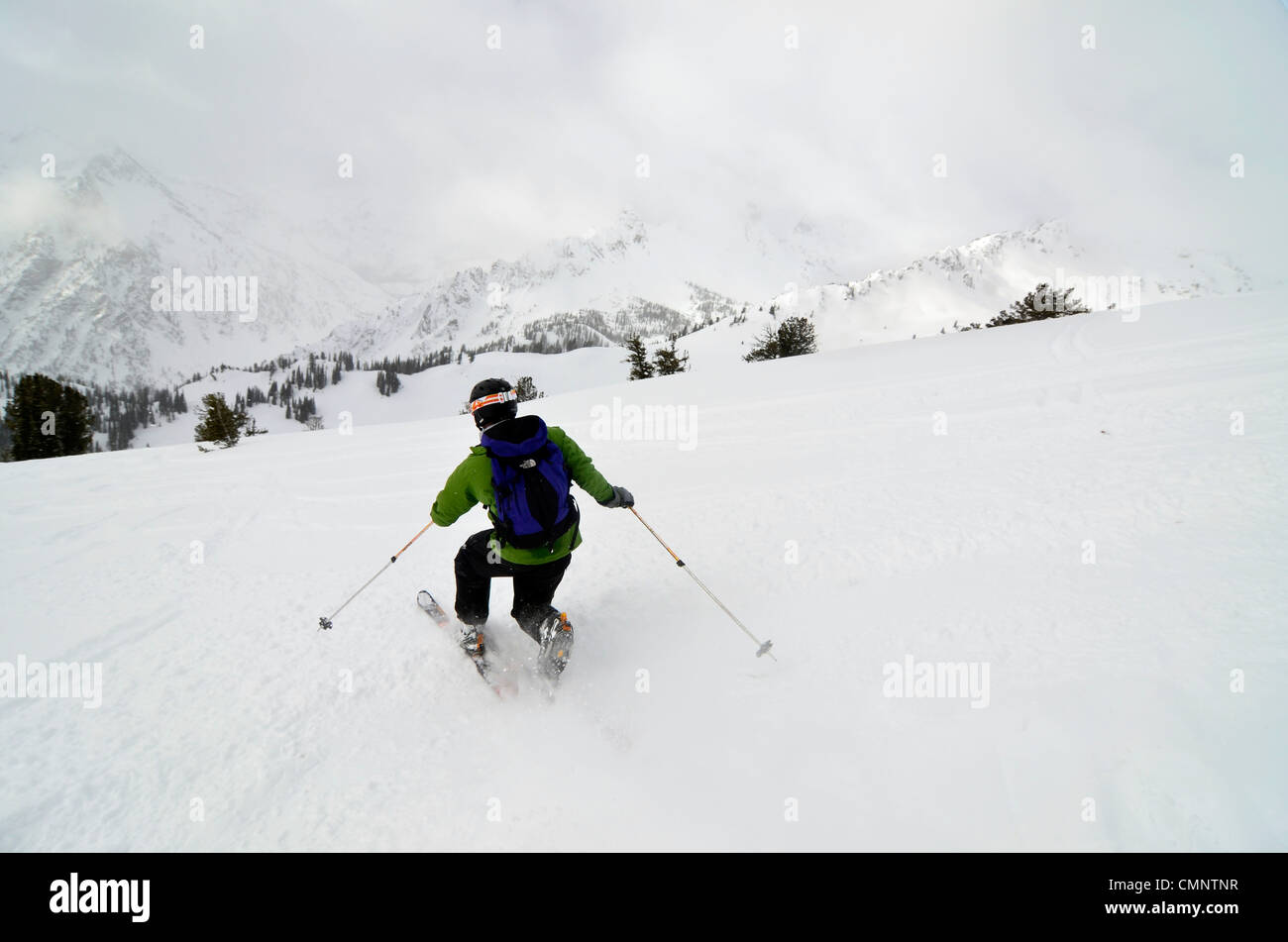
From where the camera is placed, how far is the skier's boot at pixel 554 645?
4430 millimetres

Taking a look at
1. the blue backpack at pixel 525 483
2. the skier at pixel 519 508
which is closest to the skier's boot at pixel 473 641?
the skier at pixel 519 508

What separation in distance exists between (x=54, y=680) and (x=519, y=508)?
14.4ft

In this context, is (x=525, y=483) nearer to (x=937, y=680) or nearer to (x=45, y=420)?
(x=937, y=680)

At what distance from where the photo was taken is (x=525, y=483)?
13.2 feet

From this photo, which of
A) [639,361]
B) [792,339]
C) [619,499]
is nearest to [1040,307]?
[792,339]

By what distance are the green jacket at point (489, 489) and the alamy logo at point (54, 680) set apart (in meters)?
3.20

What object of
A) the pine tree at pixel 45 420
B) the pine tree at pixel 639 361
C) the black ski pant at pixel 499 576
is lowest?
the black ski pant at pixel 499 576

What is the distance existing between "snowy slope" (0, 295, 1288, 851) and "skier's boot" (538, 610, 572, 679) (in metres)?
0.27

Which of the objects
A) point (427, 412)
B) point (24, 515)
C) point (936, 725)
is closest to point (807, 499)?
point (936, 725)

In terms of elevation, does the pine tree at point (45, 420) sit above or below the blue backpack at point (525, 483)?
above

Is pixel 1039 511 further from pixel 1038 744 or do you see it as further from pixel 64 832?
pixel 64 832
